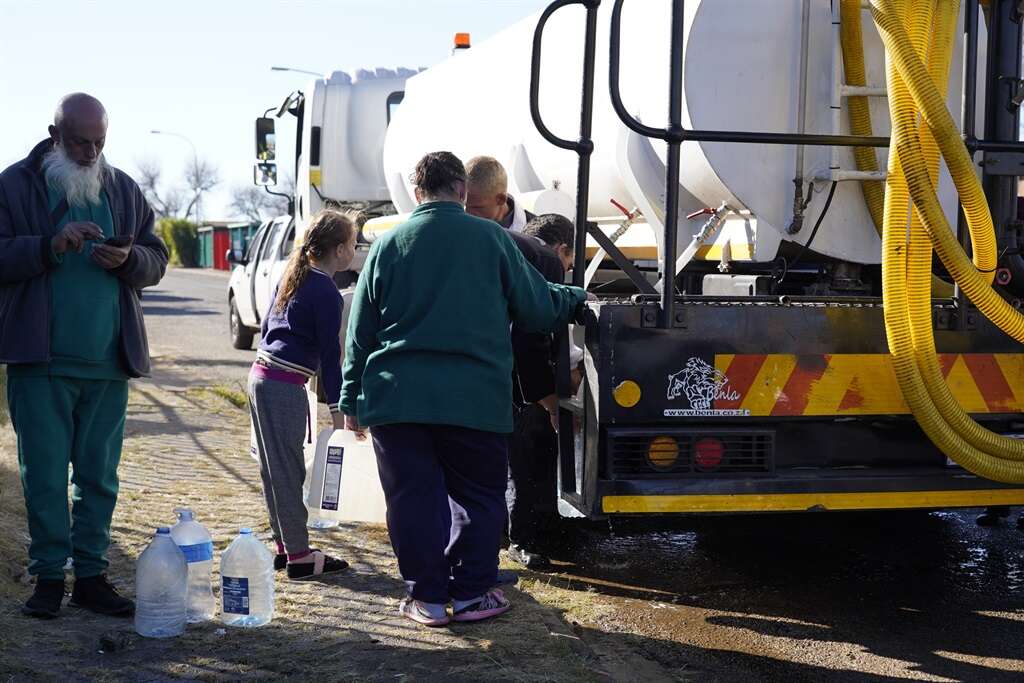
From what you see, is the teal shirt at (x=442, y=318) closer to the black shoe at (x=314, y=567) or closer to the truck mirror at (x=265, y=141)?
the black shoe at (x=314, y=567)

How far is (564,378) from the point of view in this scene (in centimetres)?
511

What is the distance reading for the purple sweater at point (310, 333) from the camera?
17.4 feet

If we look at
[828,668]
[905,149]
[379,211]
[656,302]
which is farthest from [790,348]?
[379,211]

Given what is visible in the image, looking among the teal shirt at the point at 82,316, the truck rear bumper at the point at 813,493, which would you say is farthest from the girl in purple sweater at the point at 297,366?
the truck rear bumper at the point at 813,493

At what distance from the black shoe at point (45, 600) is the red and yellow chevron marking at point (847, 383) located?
2.55m

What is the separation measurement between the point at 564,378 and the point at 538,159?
2.30 metres

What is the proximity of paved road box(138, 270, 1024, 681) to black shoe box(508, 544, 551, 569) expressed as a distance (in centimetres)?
10

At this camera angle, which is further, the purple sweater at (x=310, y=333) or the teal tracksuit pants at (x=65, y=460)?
the purple sweater at (x=310, y=333)

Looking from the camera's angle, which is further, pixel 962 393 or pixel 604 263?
pixel 604 263

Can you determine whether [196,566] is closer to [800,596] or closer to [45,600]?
[45,600]

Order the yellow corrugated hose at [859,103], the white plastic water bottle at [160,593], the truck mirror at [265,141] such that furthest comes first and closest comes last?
the truck mirror at [265,141], the yellow corrugated hose at [859,103], the white plastic water bottle at [160,593]

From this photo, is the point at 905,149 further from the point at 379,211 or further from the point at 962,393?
the point at 379,211

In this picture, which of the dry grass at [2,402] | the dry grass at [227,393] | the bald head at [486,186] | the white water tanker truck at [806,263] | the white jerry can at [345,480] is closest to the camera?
the white water tanker truck at [806,263]

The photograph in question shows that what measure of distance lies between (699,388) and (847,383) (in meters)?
0.61
